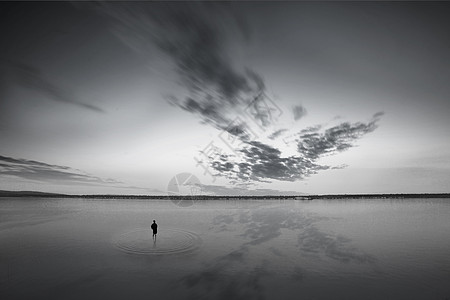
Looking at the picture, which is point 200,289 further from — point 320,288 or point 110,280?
point 320,288

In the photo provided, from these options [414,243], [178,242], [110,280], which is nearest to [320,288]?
[110,280]

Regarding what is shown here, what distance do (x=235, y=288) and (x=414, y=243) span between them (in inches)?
1371

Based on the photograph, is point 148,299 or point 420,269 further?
point 420,269

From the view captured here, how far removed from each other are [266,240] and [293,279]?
17902mm

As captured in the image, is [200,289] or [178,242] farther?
[178,242]

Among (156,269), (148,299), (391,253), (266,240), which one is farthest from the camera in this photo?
(266,240)

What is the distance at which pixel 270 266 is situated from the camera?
25.2 metres

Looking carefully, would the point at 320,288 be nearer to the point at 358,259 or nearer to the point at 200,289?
the point at 200,289

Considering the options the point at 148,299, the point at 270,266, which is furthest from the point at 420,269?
the point at 148,299

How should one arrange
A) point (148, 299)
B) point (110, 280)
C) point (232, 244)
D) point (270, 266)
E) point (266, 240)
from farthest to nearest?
1. point (266, 240)
2. point (232, 244)
3. point (270, 266)
4. point (110, 280)
5. point (148, 299)

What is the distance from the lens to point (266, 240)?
1537 inches

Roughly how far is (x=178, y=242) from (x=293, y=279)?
20474mm

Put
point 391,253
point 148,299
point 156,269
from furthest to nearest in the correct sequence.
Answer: point 391,253
point 156,269
point 148,299

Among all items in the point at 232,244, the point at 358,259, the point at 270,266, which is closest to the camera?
the point at 270,266
